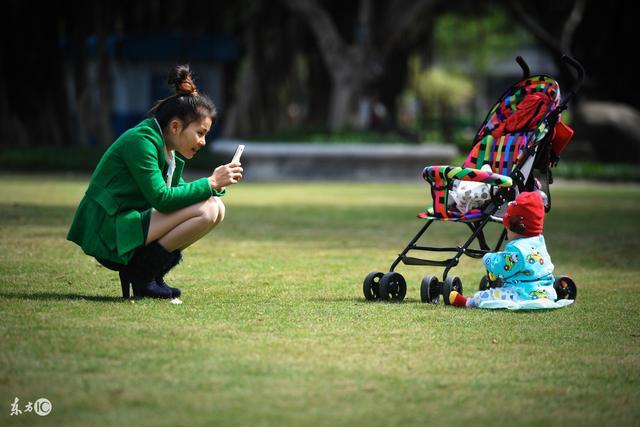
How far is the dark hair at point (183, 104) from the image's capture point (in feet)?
22.1

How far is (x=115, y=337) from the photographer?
5.67 m

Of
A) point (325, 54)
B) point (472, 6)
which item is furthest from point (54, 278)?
point (472, 6)

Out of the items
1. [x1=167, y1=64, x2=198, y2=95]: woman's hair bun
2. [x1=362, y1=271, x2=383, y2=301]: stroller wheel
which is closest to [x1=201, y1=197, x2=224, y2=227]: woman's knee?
[x1=167, y1=64, x2=198, y2=95]: woman's hair bun

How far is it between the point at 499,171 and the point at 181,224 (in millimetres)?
2537

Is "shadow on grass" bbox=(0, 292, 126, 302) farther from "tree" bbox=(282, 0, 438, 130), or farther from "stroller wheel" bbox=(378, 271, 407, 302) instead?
"tree" bbox=(282, 0, 438, 130)

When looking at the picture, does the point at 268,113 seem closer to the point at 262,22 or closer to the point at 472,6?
the point at 262,22

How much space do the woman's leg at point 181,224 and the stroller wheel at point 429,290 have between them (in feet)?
4.74

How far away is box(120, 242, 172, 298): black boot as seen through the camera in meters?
6.78

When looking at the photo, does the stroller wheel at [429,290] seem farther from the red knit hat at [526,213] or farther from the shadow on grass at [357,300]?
the red knit hat at [526,213]

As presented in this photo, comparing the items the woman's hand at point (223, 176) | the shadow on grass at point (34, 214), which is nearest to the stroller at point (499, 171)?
the woman's hand at point (223, 176)

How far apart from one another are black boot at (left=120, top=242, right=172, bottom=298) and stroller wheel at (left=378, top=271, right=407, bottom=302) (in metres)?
1.40

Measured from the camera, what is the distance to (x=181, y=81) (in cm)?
676

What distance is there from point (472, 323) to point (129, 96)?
1095 inches

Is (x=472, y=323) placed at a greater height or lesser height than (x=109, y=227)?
lesser
